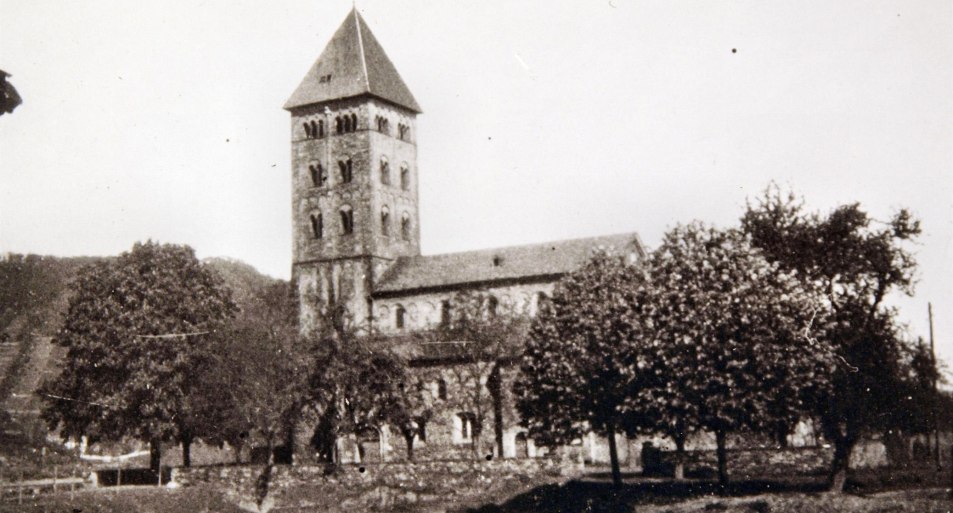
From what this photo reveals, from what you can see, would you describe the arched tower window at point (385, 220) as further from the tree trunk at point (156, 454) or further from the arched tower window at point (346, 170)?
the tree trunk at point (156, 454)

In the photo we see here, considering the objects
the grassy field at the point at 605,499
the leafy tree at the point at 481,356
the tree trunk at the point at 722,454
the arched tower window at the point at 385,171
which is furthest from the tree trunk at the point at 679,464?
the arched tower window at the point at 385,171

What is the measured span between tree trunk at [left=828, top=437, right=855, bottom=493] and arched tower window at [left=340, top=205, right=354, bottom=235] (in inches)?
1718

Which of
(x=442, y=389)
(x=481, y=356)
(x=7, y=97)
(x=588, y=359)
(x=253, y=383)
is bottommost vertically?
(x=442, y=389)

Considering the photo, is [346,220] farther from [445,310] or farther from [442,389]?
[442,389]

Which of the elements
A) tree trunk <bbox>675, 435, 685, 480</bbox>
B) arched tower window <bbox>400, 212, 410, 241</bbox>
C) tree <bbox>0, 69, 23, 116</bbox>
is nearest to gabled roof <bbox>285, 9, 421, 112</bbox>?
arched tower window <bbox>400, 212, 410, 241</bbox>

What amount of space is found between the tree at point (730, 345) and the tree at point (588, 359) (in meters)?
1.23

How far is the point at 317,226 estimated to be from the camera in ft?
235

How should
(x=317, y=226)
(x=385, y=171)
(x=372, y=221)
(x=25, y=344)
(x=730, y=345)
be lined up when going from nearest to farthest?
(x=730, y=345)
(x=372, y=221)
(x=317, y=226)
(x=385, y=171)
(x=25, y=344)

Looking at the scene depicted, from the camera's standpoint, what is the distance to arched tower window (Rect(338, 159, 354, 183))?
235ft

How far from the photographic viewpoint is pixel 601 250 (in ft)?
132

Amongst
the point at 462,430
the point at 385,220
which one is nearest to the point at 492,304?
the point at 462,430

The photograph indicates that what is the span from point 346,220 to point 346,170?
152 inches

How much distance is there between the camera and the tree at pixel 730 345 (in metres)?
31.5

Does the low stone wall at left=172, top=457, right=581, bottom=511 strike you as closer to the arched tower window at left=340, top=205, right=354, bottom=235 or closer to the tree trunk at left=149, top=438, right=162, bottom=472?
the tree trunk at left=149, top=438, right=162, bottom=472
